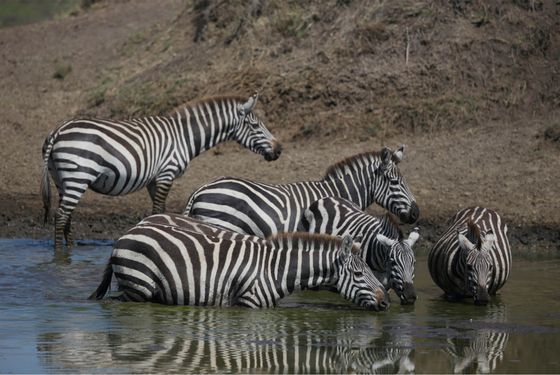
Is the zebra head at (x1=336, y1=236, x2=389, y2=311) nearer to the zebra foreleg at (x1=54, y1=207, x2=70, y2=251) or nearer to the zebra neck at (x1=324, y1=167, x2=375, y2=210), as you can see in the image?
Answer: the zebra neck at (x1=324, y1=167, x2=375, y2=210)

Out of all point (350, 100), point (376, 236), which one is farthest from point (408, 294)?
point (350, 100)

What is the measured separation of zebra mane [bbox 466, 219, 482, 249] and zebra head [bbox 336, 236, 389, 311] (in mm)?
1329

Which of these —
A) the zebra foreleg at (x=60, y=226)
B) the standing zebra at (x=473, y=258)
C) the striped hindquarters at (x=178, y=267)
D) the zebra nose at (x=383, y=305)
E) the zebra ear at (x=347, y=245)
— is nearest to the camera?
the striped hindquarters at (x=178, y=267)

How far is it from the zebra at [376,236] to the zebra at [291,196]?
36 centimetres

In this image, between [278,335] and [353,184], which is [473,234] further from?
[278,335]

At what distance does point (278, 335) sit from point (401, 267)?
209 cm

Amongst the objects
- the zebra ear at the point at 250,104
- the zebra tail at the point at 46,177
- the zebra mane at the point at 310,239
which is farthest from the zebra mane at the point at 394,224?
the zebra tail at the point at 46,177

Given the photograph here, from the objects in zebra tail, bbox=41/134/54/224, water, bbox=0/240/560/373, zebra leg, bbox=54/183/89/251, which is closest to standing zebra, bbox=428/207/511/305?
water, bbox=0/240/560/373

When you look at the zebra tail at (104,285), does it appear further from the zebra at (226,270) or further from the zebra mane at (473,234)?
the zebra mane at (473,234)

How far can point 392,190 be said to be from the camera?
15391 mm

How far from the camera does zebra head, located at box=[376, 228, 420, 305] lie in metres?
12.7

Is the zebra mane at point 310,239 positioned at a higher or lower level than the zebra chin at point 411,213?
lower

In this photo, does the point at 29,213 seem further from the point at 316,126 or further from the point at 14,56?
the point at 14,56

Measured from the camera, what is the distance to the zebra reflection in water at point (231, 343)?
32.2 feet
